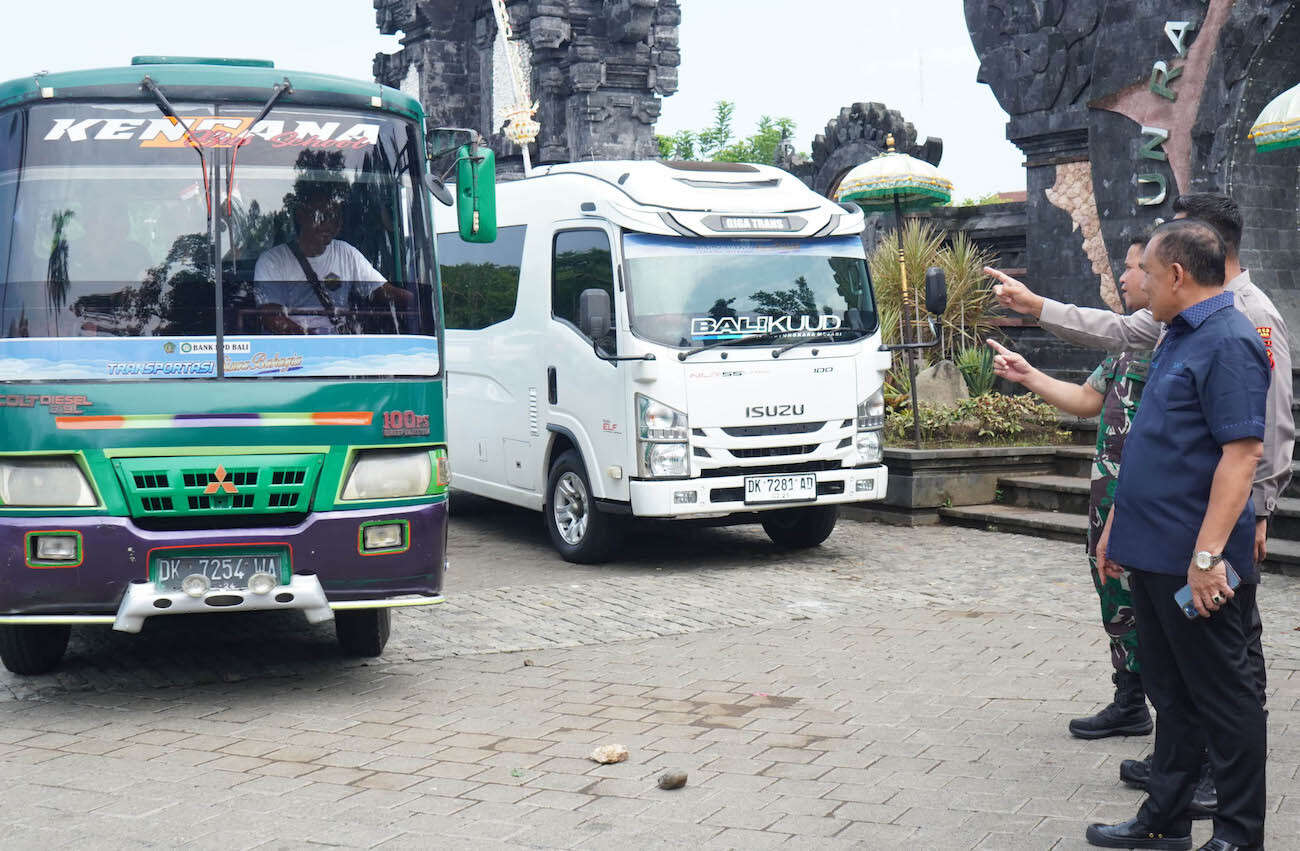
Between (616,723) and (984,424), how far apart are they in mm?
8076

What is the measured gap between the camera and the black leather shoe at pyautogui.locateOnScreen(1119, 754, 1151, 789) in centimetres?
521

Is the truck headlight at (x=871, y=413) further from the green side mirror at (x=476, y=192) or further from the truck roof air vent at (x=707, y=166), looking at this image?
the green side mirror at (x=476, y=192)

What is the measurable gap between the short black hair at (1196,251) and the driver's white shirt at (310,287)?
385 cm

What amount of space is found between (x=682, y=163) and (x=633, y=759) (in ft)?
20.4

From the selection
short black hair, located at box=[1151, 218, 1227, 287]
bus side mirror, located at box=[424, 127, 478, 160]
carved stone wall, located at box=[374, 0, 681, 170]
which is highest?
carved stone wall, located at box=[374, 0, 681, 170]

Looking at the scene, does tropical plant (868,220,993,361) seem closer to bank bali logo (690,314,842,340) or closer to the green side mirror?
bank bali logo (690,314,842,340)

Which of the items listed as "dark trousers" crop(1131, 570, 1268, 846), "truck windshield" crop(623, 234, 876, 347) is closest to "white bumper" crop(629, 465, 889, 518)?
"truck windshield" crop(623, 234, 876, 347)

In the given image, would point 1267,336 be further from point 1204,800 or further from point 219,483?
point 219,483

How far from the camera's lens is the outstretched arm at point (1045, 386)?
202 inches

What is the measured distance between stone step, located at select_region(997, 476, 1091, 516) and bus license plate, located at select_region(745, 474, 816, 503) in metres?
2.97

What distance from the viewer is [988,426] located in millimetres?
13555

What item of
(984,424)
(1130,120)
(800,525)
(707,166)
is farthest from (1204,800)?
(1130,120)

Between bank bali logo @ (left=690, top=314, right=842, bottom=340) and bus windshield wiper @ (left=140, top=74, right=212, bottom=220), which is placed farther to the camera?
bank bali logo @ (left=690, top=314, right=842, bottom=340)

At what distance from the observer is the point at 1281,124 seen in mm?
11242
